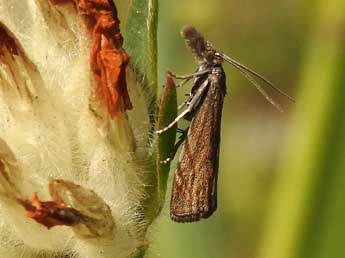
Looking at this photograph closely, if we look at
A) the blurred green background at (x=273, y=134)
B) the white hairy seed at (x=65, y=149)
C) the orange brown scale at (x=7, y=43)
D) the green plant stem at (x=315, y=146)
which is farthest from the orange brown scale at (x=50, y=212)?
the green plant stem at (x=315, y=146)

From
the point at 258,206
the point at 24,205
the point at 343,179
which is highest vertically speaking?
the point at 24,205

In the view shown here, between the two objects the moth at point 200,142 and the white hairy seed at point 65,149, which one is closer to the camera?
the white hairy seed at point 65,149

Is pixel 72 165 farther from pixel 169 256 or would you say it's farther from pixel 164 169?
pixel 169 256

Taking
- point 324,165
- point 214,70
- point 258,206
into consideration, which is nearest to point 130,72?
point 214,70

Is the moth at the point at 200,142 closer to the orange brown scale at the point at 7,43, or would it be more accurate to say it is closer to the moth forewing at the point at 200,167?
the moth forewing at the point at 200,167

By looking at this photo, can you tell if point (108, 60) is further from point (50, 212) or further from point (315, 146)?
point (315, 146)

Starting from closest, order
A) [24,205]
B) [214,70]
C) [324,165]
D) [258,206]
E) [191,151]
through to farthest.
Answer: [24,205] < [191,151] < [214,70] < [324,165] < [258,206]
